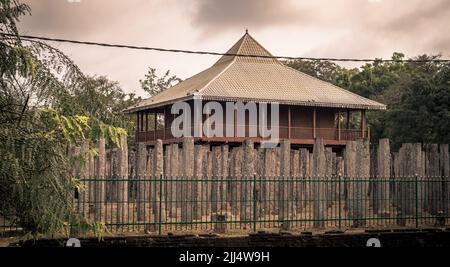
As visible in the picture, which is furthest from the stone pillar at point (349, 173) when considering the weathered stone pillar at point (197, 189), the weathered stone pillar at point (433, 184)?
the weathered stone pillar at point (197, 189)

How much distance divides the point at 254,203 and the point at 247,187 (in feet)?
2.29

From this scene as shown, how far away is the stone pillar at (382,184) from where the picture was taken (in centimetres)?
1764

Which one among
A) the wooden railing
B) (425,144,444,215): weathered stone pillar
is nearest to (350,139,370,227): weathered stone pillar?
(425,144,444,215): weathered stone pillar

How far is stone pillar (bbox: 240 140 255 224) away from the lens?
52.4ft

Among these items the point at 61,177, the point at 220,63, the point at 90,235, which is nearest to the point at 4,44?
the point at 61,177

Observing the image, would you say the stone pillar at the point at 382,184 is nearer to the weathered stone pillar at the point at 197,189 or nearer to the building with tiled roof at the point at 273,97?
the weathered stone pillar at the point at 197,189

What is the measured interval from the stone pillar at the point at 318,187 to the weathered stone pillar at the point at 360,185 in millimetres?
795

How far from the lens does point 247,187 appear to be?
639 inches

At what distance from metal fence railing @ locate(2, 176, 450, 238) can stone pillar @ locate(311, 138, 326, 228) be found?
0.02m

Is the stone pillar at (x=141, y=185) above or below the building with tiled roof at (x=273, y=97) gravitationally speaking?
below

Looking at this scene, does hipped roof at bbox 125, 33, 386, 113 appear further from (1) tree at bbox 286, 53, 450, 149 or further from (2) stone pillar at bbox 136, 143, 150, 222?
(2) stone pillar at bbox 136, 143, 150, 222

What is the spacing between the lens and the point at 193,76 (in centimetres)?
4247

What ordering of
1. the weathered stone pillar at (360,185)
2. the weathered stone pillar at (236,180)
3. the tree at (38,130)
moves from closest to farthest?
the tree at (38,130) → the weathered stone pillar at (236,180) → the weathered stone pillar at (360,185)

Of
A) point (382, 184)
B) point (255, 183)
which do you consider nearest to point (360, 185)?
point (382, 184)
